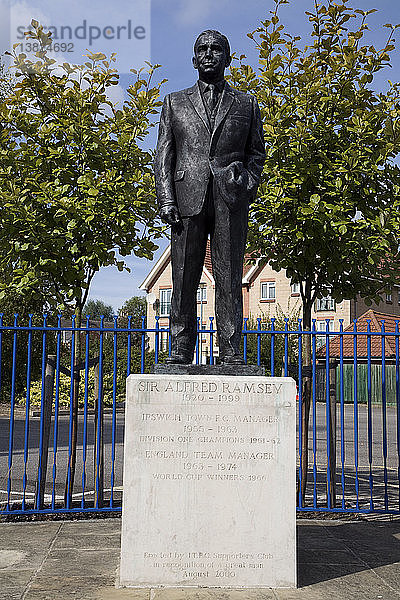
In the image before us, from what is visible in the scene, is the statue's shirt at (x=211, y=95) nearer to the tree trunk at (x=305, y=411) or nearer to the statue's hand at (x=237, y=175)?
the statue's hand at (x=237, y=175)

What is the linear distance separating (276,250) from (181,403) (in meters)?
4.05

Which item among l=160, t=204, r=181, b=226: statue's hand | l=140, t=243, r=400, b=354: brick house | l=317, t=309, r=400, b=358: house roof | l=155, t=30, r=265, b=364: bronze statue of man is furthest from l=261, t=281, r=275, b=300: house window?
l=160, t=204, r=181, b=226: statue's hand

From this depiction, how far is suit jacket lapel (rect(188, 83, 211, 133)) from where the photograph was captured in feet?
18.7

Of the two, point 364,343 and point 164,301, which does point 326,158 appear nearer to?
point 364,343

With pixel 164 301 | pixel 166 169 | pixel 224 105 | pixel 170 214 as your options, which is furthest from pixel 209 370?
pixel 164 301

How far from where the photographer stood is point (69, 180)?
8.44m

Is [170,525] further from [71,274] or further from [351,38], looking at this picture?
[351,38]

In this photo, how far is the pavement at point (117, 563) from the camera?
498 cm

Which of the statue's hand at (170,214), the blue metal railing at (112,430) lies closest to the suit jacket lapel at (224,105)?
the statue's hand at (170,214)

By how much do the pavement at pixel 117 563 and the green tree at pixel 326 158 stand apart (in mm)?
1794

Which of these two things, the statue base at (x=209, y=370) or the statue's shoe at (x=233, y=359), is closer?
the statue base at (x=209, y=370)

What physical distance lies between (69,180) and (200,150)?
3.20 m

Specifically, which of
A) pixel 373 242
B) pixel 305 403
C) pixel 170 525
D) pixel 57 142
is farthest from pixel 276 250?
pixel 170 525

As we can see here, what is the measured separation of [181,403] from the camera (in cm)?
524
